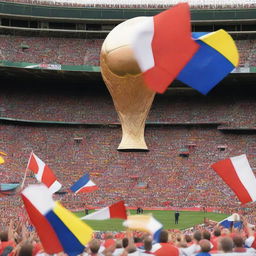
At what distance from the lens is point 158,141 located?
137 ft

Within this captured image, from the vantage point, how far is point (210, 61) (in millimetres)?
8523

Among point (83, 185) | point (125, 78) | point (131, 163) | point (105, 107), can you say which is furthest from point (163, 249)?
point (105, 107)

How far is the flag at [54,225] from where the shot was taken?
627cm

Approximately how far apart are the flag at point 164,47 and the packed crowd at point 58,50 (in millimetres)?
34060

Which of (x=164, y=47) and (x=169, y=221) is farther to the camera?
(x=169, y=221)

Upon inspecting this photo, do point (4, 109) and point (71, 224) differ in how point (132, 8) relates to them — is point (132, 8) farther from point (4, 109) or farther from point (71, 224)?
point (71, 224)

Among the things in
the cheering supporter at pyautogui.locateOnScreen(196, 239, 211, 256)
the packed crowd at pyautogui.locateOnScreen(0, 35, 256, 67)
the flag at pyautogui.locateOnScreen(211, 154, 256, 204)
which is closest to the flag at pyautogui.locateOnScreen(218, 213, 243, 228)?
the flag at pyautogui.locateOnScreen(211, 154, 256, 204)

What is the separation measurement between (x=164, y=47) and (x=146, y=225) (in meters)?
2.44

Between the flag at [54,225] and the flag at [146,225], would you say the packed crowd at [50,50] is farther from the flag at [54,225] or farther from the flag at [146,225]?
the flag at [54,225]

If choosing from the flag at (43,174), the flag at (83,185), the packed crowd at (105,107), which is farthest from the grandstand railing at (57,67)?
the flag at (43,174)

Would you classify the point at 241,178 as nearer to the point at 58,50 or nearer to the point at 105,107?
the point at 105,107

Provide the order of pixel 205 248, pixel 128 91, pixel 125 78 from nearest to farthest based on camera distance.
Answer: pixel 205 248, pixel 125 78, pixel 128 91

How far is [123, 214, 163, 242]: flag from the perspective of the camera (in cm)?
701

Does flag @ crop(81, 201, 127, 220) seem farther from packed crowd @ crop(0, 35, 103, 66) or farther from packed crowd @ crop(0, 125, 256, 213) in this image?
packed crowd @ crop(0, 35, 103, 66)
